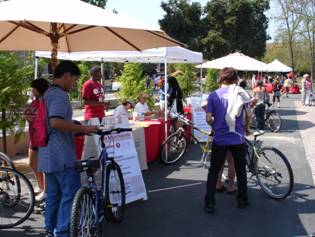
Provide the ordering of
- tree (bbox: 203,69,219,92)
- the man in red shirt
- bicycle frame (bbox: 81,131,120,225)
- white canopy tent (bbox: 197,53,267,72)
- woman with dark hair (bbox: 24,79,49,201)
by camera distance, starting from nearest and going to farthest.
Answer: bicycle frame (bbox: 81,131,120,225) → woman with dark hair (bbox: 24,79,49,201) → the man in red shirt → white canopy tent (bbox: 197,53,267,72) → tree (bbox: 203,69,219,92)

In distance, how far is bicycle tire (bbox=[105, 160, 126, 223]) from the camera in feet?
18.4

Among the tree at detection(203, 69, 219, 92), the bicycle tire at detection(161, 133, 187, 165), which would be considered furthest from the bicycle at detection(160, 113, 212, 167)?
the tree at detection(203, 69, 219, 92)

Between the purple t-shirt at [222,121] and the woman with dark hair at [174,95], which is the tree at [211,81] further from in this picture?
the purple t-shirt at [222,121]

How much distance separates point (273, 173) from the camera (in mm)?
7027

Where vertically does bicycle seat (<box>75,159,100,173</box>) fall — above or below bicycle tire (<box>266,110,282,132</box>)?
above

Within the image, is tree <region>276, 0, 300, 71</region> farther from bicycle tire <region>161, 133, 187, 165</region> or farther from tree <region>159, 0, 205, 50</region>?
bicycle tire <region>161, 133, 187, 165</region>

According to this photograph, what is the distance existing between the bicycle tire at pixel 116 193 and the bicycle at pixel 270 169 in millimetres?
2153

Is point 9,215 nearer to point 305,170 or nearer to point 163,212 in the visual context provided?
point 163,212

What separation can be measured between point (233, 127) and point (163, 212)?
4.67ft

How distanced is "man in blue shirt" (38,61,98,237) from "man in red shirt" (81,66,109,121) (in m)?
3.93

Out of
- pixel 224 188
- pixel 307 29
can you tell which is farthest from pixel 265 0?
pixel 224 188

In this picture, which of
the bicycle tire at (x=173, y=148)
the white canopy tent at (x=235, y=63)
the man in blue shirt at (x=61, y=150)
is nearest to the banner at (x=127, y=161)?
the man in blue shirt at (x=61, y=150)

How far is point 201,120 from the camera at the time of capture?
1252 cm

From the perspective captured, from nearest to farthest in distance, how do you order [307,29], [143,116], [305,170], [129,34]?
[129,34] → [305,170] → [143,116] → [307,29]
